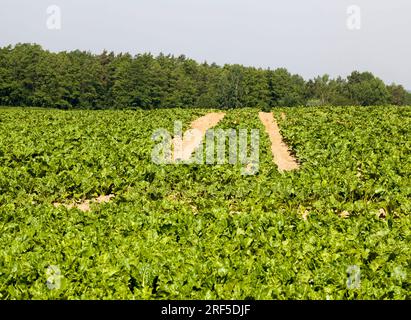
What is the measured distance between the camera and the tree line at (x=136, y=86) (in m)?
90.6

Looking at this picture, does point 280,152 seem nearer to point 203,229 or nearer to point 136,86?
point 203,229

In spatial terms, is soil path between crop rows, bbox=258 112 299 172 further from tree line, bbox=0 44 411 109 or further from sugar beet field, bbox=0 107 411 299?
tree line, bbox=0 44 411 109

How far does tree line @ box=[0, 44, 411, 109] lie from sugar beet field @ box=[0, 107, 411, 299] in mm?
75384

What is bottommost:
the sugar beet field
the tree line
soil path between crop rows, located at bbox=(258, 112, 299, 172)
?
the sugar beet field

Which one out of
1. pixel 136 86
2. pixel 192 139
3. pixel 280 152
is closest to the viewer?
pixel 280 152

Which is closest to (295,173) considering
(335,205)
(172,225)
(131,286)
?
(335,205)

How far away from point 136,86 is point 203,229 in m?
88.2

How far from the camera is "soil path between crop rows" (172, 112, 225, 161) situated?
80.9 feet

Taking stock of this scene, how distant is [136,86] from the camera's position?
95.1m

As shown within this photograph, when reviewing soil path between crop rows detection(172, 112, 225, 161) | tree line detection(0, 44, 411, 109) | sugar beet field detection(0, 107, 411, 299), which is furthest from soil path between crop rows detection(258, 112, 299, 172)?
tree line detection(0, 44, 411, 109)

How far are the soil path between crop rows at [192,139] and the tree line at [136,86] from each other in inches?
2111

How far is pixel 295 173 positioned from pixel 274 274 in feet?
32.3

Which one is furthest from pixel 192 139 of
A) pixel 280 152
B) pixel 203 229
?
pixel 203 229
